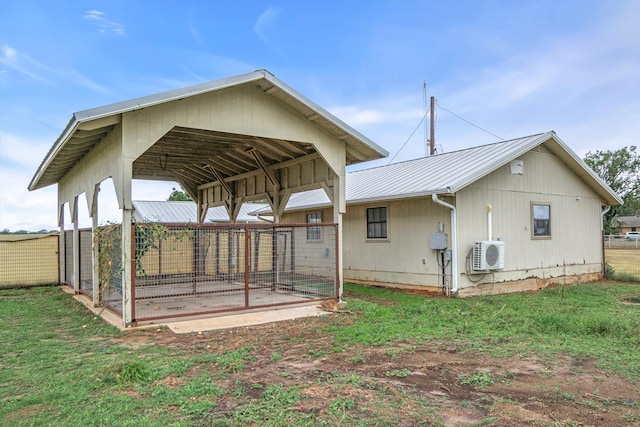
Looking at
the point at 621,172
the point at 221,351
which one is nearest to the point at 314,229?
the point at 221,351

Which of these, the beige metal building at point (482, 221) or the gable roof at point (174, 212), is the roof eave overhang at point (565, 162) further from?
the gable roof at point (174, 212)

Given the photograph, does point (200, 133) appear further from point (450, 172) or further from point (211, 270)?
point (450, 172)

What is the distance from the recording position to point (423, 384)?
409 centimetres

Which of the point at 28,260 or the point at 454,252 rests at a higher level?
the point at 454,252

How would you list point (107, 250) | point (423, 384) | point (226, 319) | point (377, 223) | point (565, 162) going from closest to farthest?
point (423, 384) < point (226, 319) < point (107, 250) < point (377, 223) < point (565, 162)

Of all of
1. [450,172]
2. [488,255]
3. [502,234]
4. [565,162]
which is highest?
[565,162]

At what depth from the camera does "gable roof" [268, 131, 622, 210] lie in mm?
10109

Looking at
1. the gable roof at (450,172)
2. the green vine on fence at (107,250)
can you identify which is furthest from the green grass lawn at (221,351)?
the gable roof at (450,172)

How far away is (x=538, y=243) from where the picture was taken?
11.9m

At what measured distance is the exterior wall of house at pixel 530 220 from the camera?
34.4ft

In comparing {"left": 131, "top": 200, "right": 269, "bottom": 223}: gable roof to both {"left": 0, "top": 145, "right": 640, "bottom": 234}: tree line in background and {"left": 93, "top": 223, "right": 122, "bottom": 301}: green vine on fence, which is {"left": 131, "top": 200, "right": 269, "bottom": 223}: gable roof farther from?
{"left": 0, "top": 145, "right": 640, "bottom": 234}: tree line in background

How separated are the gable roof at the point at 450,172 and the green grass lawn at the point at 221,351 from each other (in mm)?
2700

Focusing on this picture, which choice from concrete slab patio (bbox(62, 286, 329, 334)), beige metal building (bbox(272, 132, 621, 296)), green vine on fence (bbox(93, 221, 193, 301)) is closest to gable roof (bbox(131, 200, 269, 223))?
beige metal building (bbox(272, 132, 621, 296))

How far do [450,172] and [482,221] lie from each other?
145cm
